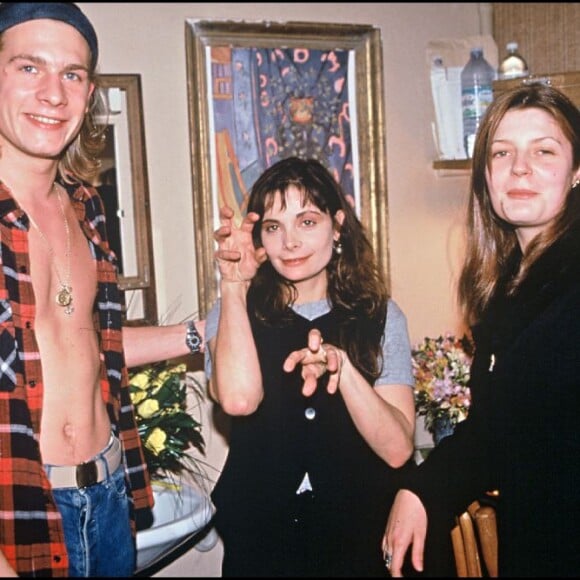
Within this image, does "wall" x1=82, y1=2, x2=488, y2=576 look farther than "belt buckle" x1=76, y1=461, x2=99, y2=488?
Yes

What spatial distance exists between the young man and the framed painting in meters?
0.73

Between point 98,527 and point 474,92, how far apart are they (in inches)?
74.5

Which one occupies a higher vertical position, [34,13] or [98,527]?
[34,13]

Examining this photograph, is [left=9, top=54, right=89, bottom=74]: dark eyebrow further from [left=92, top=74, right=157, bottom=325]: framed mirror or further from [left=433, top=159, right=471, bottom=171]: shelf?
[left=433, top=159, right=471, bottom=171]: shelf

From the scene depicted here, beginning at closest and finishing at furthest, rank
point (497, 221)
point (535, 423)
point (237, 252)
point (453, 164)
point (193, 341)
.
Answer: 1. point (535, 423)
2. point (237, 252)
3. point (497, 221)
4. point (193, 341)
5. point (453, 164)

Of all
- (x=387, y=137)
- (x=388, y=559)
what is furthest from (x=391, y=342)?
(x=387, y=137)

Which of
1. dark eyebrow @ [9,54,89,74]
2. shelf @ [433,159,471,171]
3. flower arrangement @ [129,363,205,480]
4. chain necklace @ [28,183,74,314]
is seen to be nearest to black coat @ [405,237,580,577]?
flower arrangement @ [129,363,205,480]

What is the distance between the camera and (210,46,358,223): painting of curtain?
2664mm

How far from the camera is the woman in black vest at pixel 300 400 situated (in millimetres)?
1881

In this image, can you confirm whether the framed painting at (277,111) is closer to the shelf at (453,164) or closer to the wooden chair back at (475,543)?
the shelf at (453,164)

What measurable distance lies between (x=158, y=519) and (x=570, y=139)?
1.54m

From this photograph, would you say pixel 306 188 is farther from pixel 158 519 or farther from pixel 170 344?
pixel 158 519

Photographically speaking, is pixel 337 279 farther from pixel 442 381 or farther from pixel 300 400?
pixel 442 381

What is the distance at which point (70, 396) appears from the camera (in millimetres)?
1812
